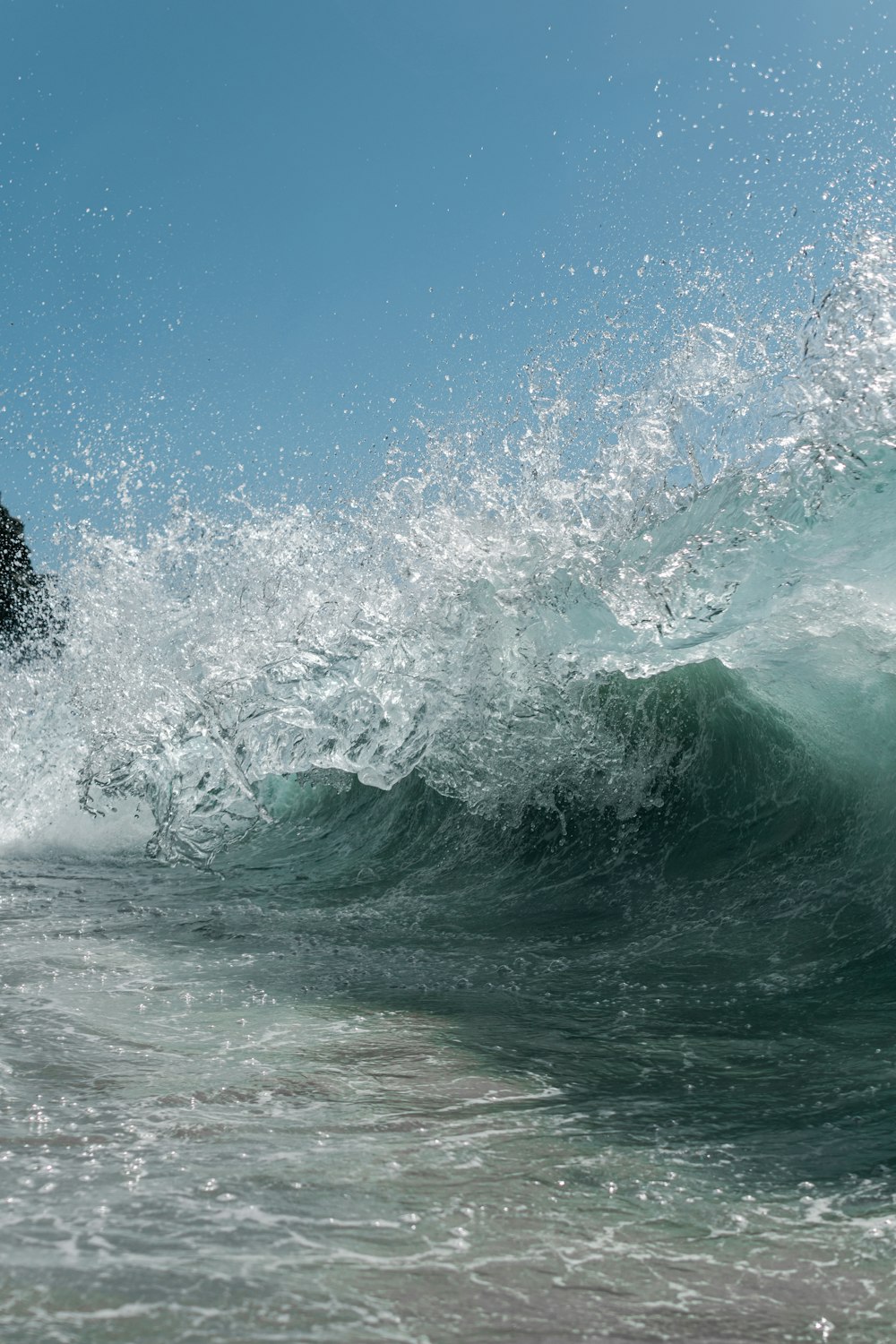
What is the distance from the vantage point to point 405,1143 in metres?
2.19

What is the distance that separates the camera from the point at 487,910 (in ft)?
17.0

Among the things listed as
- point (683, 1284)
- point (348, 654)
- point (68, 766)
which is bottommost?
point (683, 1284)

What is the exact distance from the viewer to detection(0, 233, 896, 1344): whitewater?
1.70m

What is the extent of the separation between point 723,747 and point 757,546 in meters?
1.42

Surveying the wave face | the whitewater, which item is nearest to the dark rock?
the whitewater

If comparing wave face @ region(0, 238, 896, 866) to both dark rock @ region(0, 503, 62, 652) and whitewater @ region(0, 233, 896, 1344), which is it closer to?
whitewater @ region(0, 233, 896, 1344)

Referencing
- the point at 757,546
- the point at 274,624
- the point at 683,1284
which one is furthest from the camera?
the point at 274,624

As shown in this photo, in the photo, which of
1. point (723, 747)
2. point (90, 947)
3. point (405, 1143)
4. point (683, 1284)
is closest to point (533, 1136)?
point (405, 1143)

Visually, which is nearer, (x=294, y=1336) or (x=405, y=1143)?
(x=294, y=1336)

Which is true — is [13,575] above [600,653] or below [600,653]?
above

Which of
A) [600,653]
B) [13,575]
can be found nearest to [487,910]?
[600,653]

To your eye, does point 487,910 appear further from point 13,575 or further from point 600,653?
point 13,575

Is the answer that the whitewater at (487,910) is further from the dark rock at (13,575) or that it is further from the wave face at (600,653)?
the dark rock at (13,575)

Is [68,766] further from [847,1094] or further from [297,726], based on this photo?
[847,1094]
